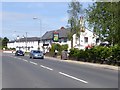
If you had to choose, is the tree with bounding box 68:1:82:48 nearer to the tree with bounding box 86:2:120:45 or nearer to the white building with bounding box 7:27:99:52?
the tree with bounding box 86:2:120:45

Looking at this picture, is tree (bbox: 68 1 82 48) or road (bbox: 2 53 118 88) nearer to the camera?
road (bbox: 2 53 118 88)

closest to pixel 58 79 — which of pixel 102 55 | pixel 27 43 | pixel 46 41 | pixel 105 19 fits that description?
pixel 102 55

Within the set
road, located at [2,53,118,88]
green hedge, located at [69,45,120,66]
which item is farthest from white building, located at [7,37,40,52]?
road, located at [2,53,118,88]

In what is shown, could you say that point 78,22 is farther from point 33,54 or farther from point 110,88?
point 110,88

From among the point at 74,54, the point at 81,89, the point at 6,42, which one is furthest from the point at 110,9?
the point at 6,42

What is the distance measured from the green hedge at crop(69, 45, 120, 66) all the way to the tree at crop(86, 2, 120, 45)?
7.58 ft

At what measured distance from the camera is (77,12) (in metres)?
60.5

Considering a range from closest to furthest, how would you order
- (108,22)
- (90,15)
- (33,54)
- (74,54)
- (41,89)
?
1. (41,89)
2. (108,22)
3. (90,15)
4. (74,54)
5. (33,54)

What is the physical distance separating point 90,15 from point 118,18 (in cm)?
598

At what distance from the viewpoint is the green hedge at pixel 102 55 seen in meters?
34.8

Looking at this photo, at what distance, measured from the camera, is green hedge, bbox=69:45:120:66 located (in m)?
34.8

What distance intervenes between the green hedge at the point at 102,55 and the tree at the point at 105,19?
2.31 metres

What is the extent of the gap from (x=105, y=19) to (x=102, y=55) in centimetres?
671

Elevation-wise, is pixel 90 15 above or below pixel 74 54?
above
